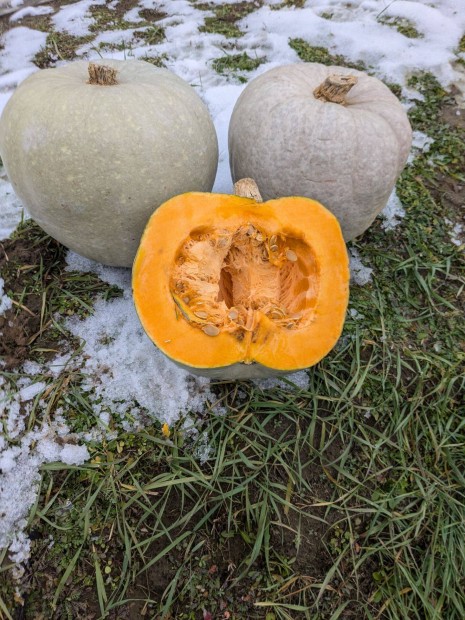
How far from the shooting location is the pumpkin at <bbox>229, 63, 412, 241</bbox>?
191 cm

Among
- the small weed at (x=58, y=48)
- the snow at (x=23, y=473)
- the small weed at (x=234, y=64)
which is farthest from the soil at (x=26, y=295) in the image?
the small weed at (x=234, y=64)

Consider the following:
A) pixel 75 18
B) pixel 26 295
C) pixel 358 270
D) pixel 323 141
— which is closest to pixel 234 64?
pixel 75 18

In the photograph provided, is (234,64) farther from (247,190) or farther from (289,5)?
(247,190)

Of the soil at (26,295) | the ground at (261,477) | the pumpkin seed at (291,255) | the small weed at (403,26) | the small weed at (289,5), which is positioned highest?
the small weed at (289,5)

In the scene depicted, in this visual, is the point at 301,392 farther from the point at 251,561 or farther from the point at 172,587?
the point at 172,587

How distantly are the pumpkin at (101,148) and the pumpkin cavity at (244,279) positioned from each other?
0.31 m

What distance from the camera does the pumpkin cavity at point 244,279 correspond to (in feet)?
5.52

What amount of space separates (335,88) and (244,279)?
91 centimetres

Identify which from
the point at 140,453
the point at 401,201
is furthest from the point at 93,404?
the point at 401,201

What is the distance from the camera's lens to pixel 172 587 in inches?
63.7

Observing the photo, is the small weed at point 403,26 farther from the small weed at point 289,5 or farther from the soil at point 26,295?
Result: the soil at point 26,295

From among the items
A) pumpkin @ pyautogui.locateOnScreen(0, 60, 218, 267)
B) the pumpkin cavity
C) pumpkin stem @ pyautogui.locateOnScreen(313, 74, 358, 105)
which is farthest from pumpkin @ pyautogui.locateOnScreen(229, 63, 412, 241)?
the pumpkin cavity

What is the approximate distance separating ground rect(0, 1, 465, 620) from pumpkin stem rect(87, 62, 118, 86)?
87 cm

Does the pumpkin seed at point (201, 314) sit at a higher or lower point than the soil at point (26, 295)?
higher
